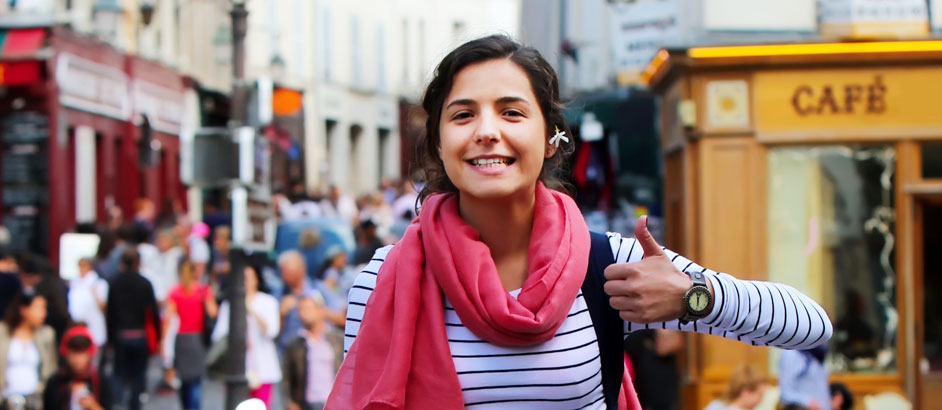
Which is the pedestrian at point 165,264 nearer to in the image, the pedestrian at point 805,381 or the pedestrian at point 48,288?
the pedestrian at point 48,288

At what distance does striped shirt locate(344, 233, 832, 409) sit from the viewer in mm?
3160

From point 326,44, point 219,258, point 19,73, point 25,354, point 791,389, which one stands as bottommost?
point 791,389

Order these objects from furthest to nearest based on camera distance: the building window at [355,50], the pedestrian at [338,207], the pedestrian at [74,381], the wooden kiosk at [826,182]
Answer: the building window at [355,50], the pedestrian at [338,207], the wooden kiosk at [826,182], the pedestrian at [74,381]

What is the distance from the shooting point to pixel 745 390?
9820 mm

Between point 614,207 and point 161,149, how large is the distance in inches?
477

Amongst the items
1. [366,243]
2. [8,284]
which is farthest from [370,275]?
[366,243]

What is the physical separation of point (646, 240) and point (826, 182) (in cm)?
1036

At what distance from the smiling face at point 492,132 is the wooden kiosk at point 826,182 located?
31.9 ft

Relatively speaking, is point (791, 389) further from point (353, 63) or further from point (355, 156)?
point (355, 156)

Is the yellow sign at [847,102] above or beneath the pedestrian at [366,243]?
above

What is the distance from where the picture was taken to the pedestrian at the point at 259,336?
1265cm

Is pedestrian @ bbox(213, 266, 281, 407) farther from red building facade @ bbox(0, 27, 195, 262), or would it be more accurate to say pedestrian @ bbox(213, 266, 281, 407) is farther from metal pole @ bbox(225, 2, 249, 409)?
red building facade @ bbox(0, 27, 195, 262)

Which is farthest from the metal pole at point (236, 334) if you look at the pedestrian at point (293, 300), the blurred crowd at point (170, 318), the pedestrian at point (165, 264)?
the pedestrian at point (165, 264)

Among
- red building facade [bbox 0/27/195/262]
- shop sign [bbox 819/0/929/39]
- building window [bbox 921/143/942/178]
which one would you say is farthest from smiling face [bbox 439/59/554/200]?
red building facade [bbox 0/27/195/262]
